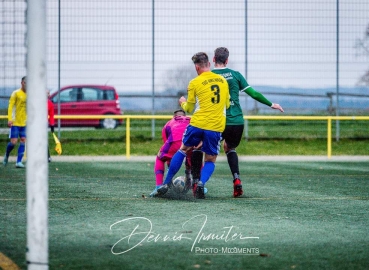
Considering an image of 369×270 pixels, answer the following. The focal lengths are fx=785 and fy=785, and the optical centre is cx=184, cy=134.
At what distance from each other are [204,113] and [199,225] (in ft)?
7.31

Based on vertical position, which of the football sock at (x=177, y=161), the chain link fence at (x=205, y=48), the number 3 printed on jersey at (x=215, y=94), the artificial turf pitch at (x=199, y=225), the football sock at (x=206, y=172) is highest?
the chain link fence at (x=205, y=48)

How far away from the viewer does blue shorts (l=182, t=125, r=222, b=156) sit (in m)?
8.72

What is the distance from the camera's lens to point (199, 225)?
6.68 meters

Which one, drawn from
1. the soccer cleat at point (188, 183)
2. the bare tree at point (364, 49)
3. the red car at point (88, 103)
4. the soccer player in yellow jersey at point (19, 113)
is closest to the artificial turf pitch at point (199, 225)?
the soccer cleat at point (188, 183)

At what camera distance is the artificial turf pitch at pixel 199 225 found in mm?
5152

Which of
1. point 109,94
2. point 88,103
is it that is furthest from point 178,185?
point 88,103

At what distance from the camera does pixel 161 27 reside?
20.4 m

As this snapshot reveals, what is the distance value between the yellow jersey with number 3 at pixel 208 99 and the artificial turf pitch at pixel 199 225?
0.88 meters

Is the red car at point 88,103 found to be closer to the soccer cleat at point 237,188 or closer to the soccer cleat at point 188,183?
the soccer cleat at point 188,183

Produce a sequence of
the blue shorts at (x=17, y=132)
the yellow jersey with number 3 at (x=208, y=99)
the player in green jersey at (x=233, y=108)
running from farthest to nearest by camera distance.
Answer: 1. the blue shorts at (x=17, y=132)
2. the player in green jersey at (x=233, y=108)
3. the yellow jersey with number 3 at (x=208, y=99)

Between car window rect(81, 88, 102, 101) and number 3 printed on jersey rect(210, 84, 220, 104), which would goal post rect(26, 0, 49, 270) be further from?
car window rect(81, 88, 102, 101)

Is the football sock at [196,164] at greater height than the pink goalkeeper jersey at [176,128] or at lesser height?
lesser

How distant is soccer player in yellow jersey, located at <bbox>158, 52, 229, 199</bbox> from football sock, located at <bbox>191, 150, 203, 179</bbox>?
5.5 inches

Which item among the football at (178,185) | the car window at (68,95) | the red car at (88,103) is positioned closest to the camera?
the football at (178,185)
